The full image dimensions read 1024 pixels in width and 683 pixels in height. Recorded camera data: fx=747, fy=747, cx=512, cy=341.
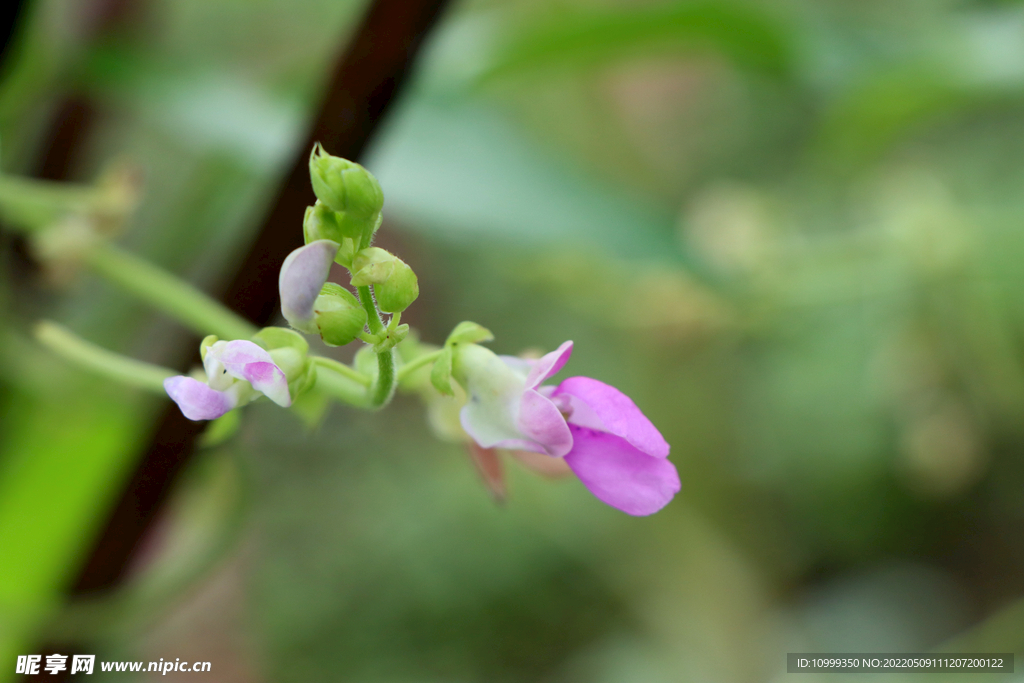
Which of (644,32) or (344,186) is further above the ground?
(644,32)

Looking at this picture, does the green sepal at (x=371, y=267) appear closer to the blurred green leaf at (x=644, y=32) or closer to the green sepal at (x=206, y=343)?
the green sepal at (x=206, y=343)

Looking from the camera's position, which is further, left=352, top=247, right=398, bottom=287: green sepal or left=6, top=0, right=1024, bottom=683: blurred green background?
left=6, top=0, right=1024, bottom=683: blurred green background

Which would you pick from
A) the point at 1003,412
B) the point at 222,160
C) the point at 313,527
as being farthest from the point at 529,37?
the point at 313,527

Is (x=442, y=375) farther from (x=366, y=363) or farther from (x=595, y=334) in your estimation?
(x=595, y=334)

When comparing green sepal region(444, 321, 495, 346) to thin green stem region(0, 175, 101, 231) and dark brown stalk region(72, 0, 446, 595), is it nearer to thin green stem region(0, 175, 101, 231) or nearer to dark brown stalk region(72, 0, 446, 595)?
dark brown stalk region(72, 0, 446, 595)

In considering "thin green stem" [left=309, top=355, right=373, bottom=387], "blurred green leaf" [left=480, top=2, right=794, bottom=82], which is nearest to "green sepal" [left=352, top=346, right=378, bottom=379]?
"thin green stem" [left=309, top=355, right=373, bottom=387]

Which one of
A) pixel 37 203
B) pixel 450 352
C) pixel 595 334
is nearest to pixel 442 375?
pixel 450 352

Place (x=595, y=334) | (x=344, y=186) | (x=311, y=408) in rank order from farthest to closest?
(x=595, y=334) < (x=311, y=408) < (x=344, y=186)
